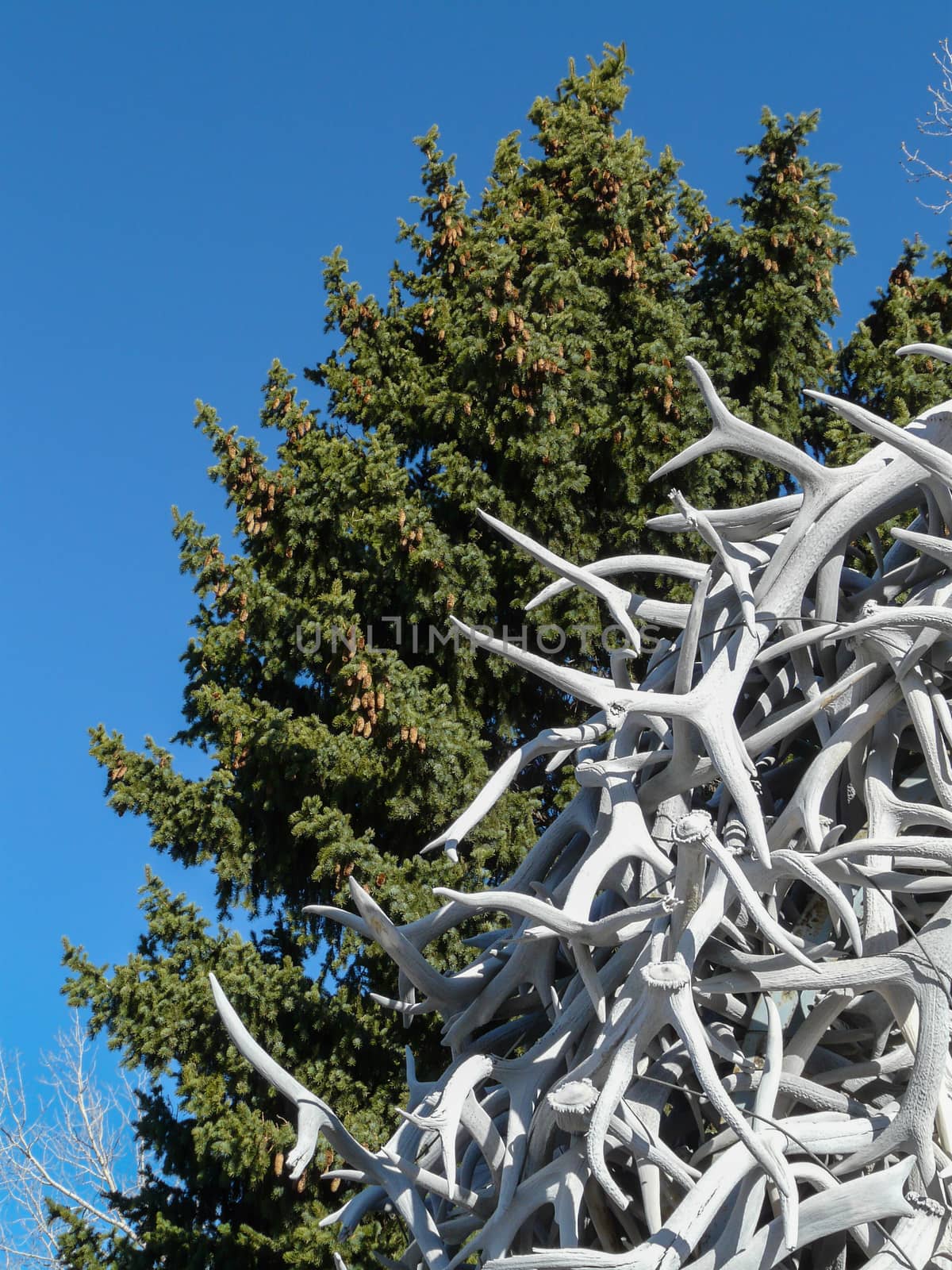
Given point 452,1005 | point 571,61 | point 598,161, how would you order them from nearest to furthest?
point 452,1005
point 598,161
point 571,61

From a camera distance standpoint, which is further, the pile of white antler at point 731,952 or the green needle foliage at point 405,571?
the green needle foliage at point 405,571

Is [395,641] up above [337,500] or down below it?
below

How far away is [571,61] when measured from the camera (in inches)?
381

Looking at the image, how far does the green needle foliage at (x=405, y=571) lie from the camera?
703cm

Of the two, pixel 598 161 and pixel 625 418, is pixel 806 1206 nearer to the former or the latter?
pixel 625 418

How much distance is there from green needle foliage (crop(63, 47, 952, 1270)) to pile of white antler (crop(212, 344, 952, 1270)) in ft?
11.6

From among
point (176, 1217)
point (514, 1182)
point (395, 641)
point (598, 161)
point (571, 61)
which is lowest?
point (514, 1182)

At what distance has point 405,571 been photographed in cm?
793

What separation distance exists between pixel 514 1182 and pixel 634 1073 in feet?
1.10

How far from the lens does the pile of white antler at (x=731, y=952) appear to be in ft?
8.43

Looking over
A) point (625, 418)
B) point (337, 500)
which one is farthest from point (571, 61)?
point (337, 500)

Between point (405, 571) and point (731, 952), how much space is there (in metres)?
5.30

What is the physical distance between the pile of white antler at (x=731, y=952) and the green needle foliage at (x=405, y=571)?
11.6 feet

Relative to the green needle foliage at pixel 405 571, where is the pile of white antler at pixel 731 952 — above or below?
below
